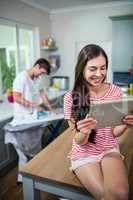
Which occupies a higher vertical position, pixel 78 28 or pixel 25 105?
pixel 78 28

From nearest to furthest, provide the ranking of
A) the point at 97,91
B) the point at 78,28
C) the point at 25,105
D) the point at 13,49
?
the point at 97,91 → the point at 25,105 → the point at 13,49 → the point at 78,28

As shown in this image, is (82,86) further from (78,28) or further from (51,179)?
(78,28)

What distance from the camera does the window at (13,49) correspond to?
10.1 feet

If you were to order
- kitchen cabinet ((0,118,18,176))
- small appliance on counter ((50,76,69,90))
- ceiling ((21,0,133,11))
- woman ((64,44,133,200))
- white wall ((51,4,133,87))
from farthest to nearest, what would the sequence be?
small appliance on counter ((50,76,69,90)) < white wall ((51,4,133,87)) < ceiling ((21,0,133,11)) < kitchen cabinet ((0,118,18,176)) < woman ((64,44,133,200))

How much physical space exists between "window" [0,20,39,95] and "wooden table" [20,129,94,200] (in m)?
2.02

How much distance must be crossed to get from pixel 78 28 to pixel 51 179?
3.34 m

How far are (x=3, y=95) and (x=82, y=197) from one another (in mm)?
2356

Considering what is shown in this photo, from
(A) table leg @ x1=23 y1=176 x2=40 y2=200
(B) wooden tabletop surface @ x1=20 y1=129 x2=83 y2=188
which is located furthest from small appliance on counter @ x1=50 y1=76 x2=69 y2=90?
(A) table leg @ x1=23 y1=176 x2=40 y2=200

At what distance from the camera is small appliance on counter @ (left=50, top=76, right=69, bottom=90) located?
158 inches

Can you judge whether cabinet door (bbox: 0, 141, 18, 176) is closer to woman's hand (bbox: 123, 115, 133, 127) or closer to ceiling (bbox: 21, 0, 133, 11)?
woman's hand (bbox: 123, 115, 133, 127)

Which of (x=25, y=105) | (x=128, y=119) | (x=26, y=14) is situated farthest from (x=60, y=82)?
(x=128, y=119)

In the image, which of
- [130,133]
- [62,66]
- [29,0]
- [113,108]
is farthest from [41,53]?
[113,108]

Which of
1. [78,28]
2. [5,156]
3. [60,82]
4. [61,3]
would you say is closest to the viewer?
[5,156]

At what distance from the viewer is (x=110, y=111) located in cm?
100
